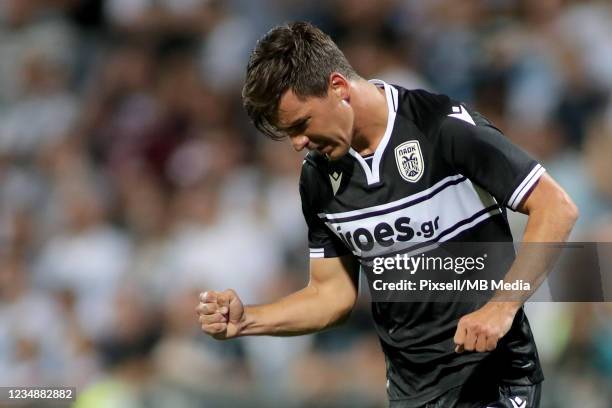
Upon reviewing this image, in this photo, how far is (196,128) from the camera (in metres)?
7.90

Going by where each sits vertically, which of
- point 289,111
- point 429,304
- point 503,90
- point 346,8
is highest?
point 346,8

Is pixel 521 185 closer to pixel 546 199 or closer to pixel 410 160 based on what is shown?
pixel 546 199

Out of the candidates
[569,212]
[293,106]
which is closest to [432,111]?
[293,106]

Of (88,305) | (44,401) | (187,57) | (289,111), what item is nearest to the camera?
(289,111)

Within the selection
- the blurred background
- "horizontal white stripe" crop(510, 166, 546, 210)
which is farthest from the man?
the blurred background

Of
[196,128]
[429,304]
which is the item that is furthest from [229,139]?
[429,304]

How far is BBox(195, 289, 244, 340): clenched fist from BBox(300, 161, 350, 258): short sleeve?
0.48 meters

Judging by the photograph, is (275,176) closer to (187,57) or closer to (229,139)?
(229,139)

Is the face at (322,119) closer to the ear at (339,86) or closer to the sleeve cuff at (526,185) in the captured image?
the ear at (339,86)

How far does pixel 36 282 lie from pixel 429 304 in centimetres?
488

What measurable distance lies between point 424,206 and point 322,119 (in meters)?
0.48

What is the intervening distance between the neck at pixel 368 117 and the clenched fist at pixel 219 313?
0.71m

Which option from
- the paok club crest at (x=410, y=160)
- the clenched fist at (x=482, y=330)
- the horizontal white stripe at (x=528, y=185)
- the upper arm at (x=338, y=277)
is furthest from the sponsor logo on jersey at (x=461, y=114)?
the upper arm at (x=338, y=277)

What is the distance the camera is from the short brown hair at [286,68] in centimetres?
344
